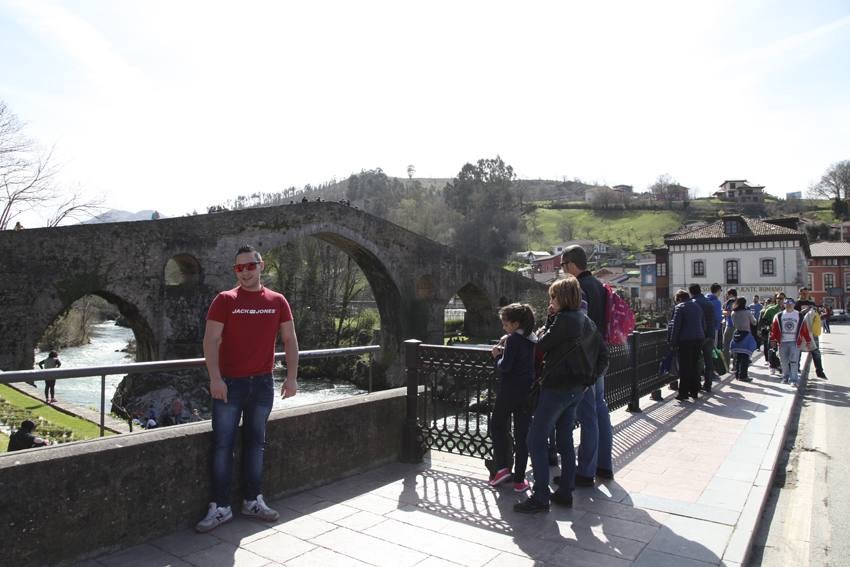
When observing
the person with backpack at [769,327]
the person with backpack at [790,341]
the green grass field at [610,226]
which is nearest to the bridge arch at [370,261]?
the person with backpack at [769,327]

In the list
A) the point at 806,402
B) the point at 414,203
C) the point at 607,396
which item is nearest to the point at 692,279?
the point at 414,203

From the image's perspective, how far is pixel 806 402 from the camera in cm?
960

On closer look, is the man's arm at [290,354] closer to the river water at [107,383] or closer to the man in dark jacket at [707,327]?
the man in dark jacket at [707,327]

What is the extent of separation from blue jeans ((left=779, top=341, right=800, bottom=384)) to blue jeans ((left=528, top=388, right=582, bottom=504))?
28.4 ft

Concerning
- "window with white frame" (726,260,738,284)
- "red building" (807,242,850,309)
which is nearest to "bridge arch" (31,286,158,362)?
"window with white frame" (726,260,738,284)

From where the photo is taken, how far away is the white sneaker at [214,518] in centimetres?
373

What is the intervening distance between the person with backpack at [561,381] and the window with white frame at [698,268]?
43937 mm

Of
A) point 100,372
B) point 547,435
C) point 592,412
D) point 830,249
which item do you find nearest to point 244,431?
point 100,372

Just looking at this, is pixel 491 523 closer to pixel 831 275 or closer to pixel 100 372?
pixel 100 372

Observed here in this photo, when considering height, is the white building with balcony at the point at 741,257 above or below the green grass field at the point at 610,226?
below

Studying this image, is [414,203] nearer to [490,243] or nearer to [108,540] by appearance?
[490,243]

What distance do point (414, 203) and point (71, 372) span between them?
179 feet

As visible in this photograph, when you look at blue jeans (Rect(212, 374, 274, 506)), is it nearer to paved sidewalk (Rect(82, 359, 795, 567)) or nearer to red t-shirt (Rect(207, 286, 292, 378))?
red t-shirt (Rect(207, 286, 292, 378))

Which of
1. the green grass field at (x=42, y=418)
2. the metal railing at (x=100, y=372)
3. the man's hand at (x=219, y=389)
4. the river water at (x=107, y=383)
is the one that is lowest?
the river water at (x=107, y=383)
